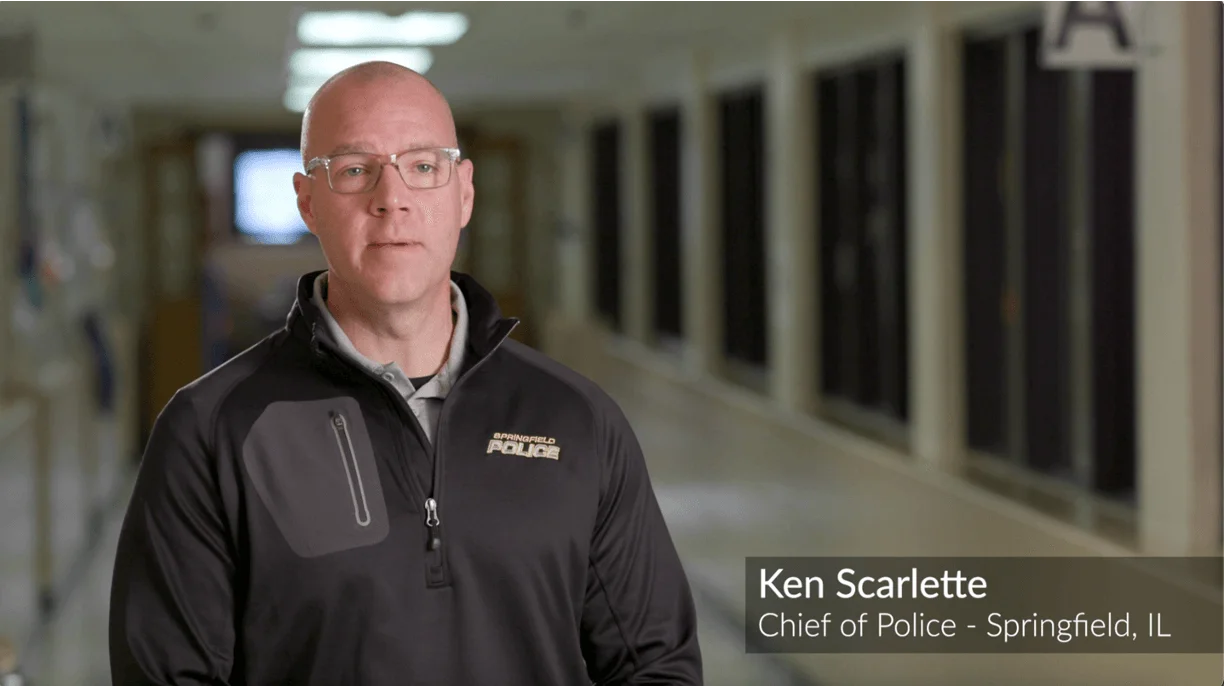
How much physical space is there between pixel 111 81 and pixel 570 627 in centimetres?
779

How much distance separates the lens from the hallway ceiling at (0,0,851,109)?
5660mm

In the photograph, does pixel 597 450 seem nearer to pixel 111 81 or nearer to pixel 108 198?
pixel 111 81

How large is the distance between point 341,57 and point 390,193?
599 centimetres

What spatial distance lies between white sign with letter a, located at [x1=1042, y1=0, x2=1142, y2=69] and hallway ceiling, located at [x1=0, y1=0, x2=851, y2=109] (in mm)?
2088

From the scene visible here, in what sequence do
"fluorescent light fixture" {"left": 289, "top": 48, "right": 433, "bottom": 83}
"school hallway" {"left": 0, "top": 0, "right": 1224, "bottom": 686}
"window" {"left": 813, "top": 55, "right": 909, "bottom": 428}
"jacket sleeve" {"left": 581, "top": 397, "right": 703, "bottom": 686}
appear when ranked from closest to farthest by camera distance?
1. "jacket sleeve" {"left": 581, "top": 397, "right": 703, "bottom": 686}
2. "school hallway" {"left": 0, "top": 0, "right": 1224, "bottom": 686}
3. "window" {"left": 813, "top": 55, "right": 909, "bottom": 428}
4. "fluorescent light fixture" {"left": 289, "top": 48, "right": 433, "bottom": 83}

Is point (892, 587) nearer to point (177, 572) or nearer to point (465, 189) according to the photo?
point (465, 189)

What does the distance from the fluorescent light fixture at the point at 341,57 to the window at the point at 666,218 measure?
1.97m

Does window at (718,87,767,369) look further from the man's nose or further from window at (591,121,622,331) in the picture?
the man's nose

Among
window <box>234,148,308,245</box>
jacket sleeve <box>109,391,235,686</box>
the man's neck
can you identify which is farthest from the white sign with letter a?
window <box>234,148,308,245</box>

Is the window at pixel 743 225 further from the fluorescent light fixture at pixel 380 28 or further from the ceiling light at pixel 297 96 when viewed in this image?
the ceiling light at pixel 297 96

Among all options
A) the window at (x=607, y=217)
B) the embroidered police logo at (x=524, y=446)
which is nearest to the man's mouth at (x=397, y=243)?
the embroidered police logo at (x=524, y=446)

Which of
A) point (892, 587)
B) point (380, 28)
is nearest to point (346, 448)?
point (892, 587)

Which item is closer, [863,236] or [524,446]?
[524,446]

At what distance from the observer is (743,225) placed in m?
7.91
